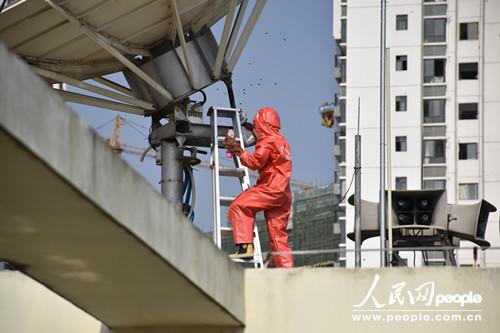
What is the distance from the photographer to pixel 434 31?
3681 inches

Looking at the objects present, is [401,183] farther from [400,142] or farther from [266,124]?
[266,124]

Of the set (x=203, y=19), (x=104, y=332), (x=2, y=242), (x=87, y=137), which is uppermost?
(x=203, y=19)

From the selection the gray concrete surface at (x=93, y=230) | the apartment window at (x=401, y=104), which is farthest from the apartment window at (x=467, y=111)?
the gray concrete surface at (x=93, y=230)

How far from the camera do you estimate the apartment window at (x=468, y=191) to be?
92375 millimetres

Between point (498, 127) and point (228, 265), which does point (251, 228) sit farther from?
point (498, 127)

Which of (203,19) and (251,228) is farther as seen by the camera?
(203,19)

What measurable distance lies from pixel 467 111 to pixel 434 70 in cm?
329

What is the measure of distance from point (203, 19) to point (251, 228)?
8.30 meters

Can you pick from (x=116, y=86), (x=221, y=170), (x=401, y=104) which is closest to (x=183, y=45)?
(x=116, y=86)

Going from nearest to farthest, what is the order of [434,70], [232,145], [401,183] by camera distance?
[232,145], [401,183], [434,70]

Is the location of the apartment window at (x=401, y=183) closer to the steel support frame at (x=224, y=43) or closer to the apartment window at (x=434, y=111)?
the apartment window at (x=434, y=111)

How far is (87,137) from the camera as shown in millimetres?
19000

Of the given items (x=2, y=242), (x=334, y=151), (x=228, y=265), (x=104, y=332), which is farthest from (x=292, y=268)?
(x=334, y=151)

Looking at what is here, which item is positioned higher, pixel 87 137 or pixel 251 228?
pixel 87 137
